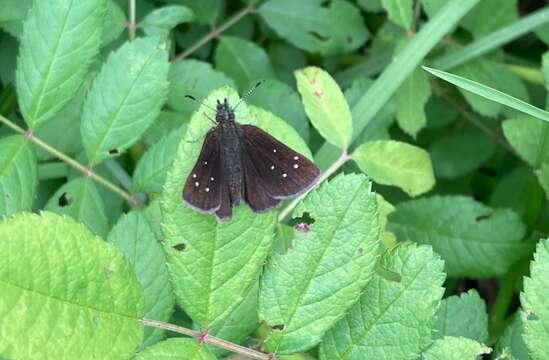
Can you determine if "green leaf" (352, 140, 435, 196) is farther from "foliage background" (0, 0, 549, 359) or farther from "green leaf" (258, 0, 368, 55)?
"green leaf" (258, 0, 368, 55)

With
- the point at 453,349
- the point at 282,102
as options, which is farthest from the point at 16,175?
the point at 453,349

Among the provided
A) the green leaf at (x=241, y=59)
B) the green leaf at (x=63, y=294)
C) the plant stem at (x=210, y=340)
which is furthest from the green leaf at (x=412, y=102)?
the green leaf at (x=63, y=294)

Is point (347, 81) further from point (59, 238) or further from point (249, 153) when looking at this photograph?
point (59, 238)

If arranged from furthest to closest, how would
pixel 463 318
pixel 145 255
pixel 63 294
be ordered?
pixel 463 318, pixel 145 255, pixel 63 294

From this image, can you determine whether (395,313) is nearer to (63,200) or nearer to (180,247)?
(180,247)

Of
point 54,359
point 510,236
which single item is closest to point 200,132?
point 54,359

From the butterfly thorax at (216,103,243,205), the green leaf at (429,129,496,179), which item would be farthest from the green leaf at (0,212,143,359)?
the green leaf at (429,129,496,179)

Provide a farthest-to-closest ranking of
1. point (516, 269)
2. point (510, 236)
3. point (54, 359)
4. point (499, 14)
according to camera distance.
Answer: point (499, 14) < point (516, 269) < point (510, 236) < point (54, 359)
